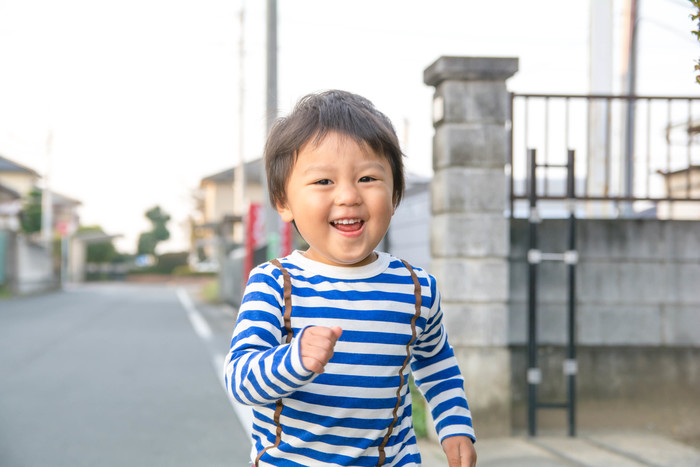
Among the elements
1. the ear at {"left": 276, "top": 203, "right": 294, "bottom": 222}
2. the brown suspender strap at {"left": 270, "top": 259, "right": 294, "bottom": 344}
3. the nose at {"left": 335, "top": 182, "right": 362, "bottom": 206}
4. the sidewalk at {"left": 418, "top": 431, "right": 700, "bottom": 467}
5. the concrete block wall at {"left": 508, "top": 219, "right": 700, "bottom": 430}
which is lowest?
the sidewalk at {"left": 418, "top": 431, "right": 700, "bottom": 467}

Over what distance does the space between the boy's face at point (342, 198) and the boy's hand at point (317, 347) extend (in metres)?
0.31

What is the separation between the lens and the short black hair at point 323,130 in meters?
1.76

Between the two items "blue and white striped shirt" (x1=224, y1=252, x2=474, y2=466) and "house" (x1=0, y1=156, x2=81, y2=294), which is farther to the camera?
"house" (x1=0, y1=156, x2=81, y2=294)

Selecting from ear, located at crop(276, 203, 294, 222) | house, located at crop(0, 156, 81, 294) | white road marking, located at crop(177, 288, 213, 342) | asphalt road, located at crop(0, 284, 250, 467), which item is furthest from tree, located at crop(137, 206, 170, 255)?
ear, located at crop(276, 203, 294, 222)

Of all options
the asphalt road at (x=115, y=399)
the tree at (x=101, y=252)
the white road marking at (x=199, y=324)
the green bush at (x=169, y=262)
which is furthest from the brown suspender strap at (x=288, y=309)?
the tree at (x=101, y=252)

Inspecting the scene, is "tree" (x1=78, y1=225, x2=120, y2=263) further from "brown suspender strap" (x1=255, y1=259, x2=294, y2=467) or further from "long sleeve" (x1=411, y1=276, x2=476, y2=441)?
"brown suspender strap" (x1=255, y1=259, x2=294, y2=467)

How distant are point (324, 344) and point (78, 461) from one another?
4146 mm

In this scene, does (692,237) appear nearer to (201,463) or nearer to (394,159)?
(201,463)

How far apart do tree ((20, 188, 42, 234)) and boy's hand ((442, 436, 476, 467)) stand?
4368 centimetres

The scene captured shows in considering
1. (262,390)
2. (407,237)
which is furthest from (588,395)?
(262,390)

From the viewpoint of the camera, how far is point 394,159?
72.1 inches

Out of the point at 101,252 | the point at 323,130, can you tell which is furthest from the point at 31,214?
the point at 323,130

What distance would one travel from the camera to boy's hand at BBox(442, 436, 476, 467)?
6.10ft

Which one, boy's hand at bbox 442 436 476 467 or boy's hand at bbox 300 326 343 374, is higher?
boy's hand at bbox 300 326 343 374
